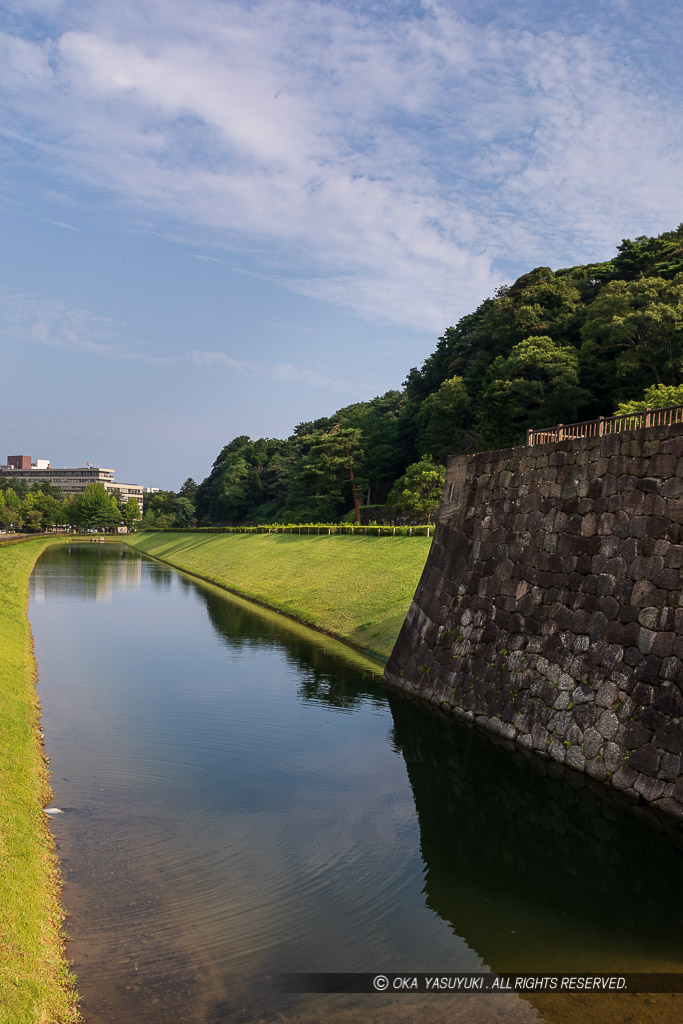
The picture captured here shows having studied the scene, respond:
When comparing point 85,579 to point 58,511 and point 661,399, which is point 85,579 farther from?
point 58,511

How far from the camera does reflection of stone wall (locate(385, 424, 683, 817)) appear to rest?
11117 mm

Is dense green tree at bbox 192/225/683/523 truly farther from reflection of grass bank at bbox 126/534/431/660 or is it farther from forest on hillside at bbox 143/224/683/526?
reflection of grass bank at bbox 126/534/431/660

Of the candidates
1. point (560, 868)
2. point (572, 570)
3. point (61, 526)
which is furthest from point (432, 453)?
point (61, 526)

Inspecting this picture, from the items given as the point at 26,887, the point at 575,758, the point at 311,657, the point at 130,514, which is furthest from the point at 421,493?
the point at 130,514

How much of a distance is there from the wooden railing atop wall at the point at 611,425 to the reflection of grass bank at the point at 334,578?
9.48 m

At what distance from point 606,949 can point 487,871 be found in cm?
216

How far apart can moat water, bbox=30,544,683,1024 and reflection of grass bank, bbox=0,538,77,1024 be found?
0.25 meters

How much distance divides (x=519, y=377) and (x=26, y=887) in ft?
178

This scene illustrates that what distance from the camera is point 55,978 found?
6754mm

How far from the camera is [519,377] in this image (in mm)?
57469

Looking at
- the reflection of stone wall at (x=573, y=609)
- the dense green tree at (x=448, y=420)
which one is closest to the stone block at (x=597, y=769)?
the reflection of stone wall at (x=573, y=609)

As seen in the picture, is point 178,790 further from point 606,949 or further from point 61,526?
point 61,526

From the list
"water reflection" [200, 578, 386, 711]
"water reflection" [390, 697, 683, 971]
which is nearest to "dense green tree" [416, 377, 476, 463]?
"water reflection" [200, 578, 386, 711]

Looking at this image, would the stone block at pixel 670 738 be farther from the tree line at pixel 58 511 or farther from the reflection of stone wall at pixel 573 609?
the tree line at pixel 58 511
